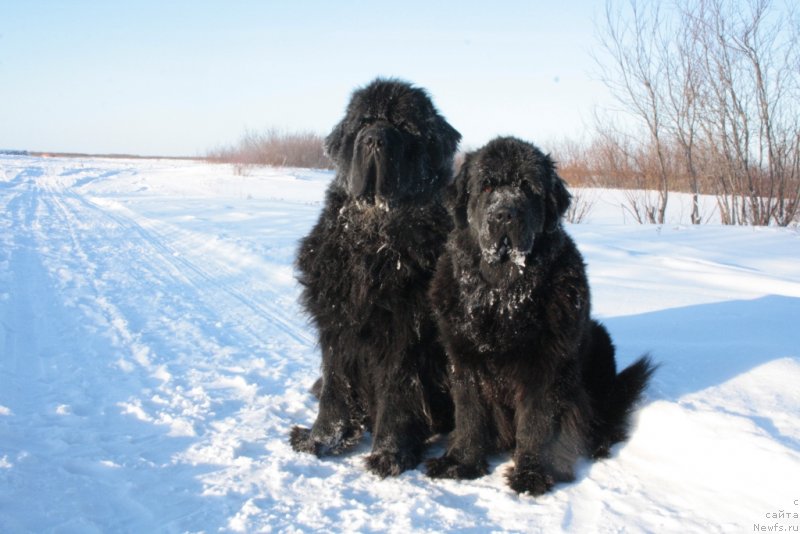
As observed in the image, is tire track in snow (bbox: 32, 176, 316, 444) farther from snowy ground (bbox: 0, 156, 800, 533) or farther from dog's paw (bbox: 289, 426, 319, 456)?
dog's paw (bbox: 289, 426, 319, 456)

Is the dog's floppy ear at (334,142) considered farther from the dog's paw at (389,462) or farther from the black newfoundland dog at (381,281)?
the dog's paw at (389,462)

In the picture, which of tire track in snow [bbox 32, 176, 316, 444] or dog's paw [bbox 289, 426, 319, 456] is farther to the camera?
tire track in snow [bbox 32, 176, 316, 444]

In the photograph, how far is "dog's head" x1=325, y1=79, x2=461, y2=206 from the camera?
350 cm

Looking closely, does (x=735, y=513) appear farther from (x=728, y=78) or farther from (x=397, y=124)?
(x=728, y=78)

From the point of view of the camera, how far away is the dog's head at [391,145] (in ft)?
11.5

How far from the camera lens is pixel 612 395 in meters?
3.42

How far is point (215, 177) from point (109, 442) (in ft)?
99.9

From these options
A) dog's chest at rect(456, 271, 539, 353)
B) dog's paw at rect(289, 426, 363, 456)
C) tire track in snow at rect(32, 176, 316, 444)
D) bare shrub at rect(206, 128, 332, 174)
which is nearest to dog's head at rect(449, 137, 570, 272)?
dog's chest at rect(456, 271, 539, 353)

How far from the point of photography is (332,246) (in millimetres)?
3578

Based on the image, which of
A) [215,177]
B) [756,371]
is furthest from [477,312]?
[215,177]

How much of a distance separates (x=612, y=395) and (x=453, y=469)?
102 centimetres

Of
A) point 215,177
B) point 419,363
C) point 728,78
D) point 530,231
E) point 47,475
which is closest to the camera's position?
point 47,475

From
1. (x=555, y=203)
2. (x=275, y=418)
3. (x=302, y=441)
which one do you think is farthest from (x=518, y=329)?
(x=275, y=418)

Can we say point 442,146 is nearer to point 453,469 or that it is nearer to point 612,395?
point 612,395
